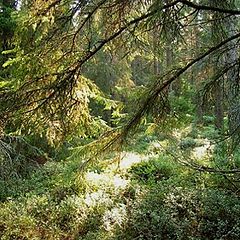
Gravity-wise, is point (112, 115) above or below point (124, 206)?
above

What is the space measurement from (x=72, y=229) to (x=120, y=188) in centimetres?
156

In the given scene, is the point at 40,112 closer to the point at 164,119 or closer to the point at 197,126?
the point at 164,119

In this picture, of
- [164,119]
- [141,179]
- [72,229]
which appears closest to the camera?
[164,119]

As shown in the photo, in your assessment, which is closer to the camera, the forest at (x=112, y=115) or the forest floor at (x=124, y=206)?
the forest at (x=112, y=115)

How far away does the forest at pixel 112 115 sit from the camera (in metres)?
4.29

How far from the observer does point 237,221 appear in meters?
5.67

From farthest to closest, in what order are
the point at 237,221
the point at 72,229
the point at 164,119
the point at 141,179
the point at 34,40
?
1. the point at 141,179
2. the point at 72,229
3. the point at 237,221
4. the point at 164,119
5. the point at 34,40

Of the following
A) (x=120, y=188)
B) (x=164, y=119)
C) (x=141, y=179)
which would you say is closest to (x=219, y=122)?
(x=141, y=179)

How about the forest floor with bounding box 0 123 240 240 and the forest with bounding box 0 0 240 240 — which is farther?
the forest floor with bounding box 0 123 240 240

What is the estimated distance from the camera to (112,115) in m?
6.34

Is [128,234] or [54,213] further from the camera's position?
[54,213]

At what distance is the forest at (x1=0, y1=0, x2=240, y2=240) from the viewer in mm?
4293

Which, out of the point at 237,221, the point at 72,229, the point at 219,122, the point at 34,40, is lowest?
the point at 72,229

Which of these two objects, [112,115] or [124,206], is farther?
[124,206]
